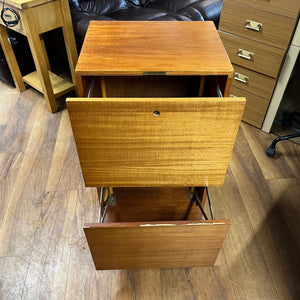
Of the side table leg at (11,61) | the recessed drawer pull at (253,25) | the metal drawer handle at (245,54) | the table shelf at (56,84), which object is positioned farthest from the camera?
the table shelf at (56,84)

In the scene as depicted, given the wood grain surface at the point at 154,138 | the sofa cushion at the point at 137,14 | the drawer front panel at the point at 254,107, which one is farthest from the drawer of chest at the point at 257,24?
the wood grain surface at the point at 154,138

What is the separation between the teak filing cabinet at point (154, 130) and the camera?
27.7 inches

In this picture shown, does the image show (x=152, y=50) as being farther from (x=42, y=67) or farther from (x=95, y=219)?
(x=42, y=67)

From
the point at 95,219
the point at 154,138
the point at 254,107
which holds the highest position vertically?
the point at 154,138

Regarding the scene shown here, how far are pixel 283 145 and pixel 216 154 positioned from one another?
1030 mm

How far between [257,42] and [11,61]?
1450mm

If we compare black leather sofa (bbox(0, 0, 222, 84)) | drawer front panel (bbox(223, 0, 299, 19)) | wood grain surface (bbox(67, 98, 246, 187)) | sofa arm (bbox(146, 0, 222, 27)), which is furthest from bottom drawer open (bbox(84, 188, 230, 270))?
sofa arm (bbox(146, 0, 222, 27))

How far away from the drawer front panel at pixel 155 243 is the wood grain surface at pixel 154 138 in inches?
5.7

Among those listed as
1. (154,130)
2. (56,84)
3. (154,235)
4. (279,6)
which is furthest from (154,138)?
(56,84)

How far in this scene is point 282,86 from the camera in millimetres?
1556

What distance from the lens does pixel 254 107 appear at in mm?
1711

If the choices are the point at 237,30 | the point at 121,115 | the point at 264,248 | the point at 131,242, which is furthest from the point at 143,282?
the point at 237,30

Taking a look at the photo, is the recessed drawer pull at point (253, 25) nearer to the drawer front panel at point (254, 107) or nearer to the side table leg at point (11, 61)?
the drawer front panel at point (254, 107)

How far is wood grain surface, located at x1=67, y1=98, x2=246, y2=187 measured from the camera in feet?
2.25
